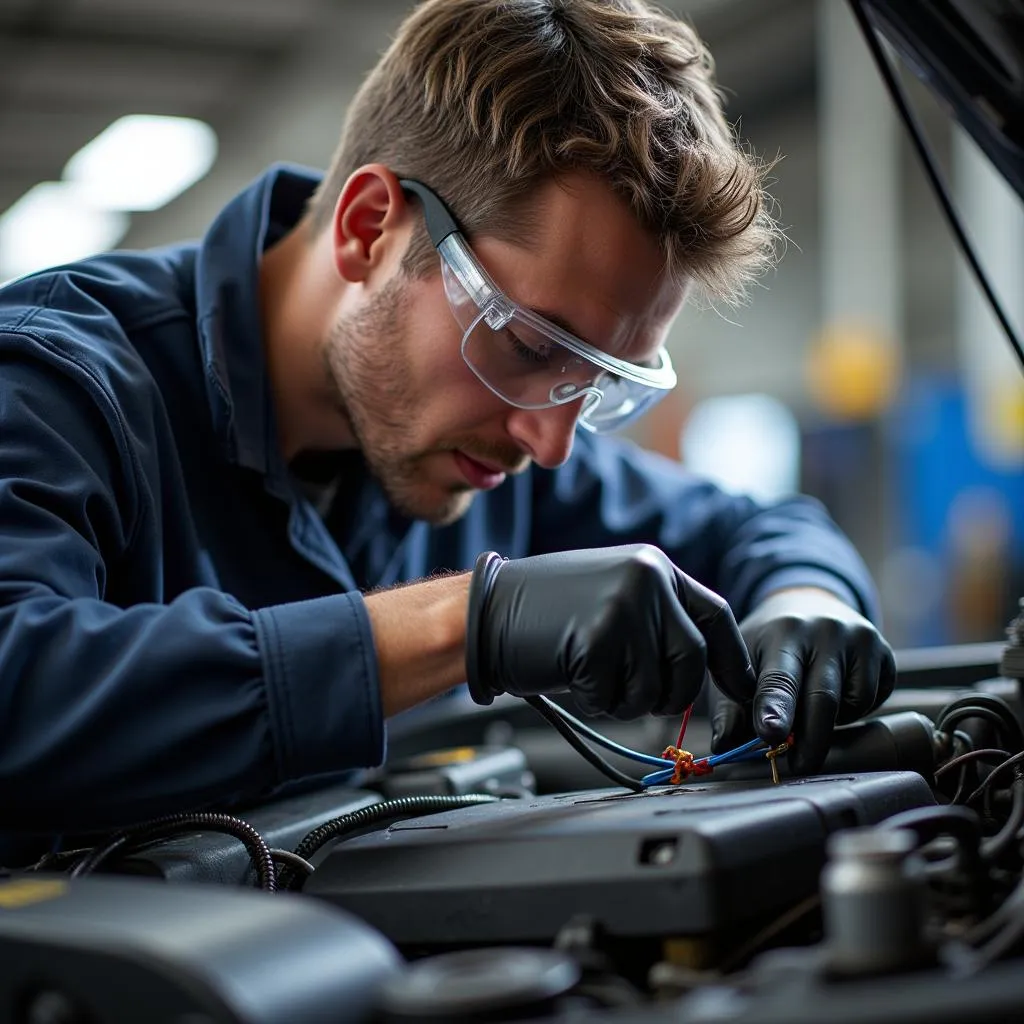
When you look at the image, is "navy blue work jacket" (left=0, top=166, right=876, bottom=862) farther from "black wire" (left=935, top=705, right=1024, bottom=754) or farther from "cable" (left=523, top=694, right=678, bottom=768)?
"black wire" (left=935, top=705, right=1024, bottom=754)

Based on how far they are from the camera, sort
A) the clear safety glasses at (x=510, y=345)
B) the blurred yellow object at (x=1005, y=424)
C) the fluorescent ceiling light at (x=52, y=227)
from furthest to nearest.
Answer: the fluorescent ceiling light at (x=52, y=227) < the blurred yellow object at (x=1005, y=424) < the clear safety glasses at (x=510, y=345)

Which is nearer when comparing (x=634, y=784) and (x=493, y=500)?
(x=634, y=784)

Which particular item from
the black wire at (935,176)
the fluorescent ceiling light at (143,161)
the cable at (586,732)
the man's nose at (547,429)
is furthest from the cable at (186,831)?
the fluorescent ceiling light at (143,161)

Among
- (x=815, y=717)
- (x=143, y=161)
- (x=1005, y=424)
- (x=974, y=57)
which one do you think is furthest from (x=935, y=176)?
(x=143, y=161)

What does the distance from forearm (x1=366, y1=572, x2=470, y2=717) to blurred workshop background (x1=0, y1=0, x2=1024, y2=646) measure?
4895 mm

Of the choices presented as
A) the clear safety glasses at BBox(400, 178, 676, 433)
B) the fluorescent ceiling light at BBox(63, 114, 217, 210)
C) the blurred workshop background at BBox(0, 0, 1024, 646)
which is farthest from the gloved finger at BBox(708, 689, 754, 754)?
the fluorescent ceiling light at BBox(63, 114, 217, 210)

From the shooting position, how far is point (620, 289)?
136 centimetres

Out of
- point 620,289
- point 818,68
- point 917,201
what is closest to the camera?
point 620,289

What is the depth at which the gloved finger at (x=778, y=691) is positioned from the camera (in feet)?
3.38

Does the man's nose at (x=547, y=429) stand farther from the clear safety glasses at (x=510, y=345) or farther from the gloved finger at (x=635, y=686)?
the gloved finger at (x=635, y=686)

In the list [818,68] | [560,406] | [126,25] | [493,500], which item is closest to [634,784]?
[560,406]

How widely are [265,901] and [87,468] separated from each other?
2.22ft

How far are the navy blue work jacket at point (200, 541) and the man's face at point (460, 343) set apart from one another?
114 millimetres

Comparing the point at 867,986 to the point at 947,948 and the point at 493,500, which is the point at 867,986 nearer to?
the point at 947,948
